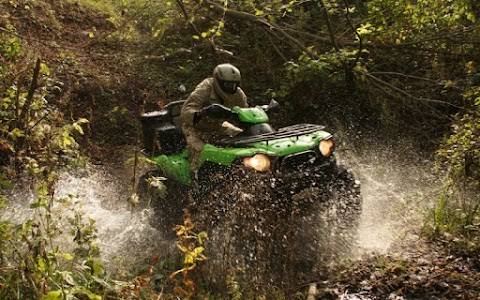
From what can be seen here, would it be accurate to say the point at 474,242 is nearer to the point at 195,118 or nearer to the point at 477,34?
the point at 195,118

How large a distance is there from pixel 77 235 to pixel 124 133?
660 centimetres

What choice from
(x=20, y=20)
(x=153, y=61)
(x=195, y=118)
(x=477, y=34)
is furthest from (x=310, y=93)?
(x=20, y=20)

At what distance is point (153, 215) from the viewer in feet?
21.7

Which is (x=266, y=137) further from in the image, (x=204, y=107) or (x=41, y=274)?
(x=41, y=274)

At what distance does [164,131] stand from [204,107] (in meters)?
0.68

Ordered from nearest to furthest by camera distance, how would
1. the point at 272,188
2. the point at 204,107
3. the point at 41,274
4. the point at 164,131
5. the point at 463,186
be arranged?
1. the point at 41,274
2. the point at 272,188
3. the point at 463,186
4. the point at 204,107
5. the point at 164,131

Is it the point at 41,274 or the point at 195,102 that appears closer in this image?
the point at 41,274

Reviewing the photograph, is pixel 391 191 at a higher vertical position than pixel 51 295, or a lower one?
higher

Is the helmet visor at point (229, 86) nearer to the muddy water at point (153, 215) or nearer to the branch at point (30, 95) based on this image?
the muddy water at point (153, 215)

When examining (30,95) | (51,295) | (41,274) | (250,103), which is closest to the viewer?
(51,295)

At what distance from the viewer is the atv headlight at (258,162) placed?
564 cm

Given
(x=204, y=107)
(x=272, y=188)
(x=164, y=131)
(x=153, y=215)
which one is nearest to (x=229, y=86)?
(x=204, y=107)

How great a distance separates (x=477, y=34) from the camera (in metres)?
9.99

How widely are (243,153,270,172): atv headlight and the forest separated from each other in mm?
984
